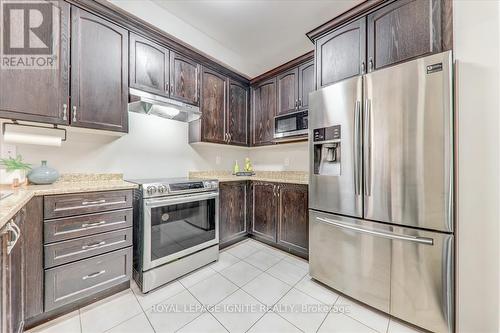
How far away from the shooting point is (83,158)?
194 cm

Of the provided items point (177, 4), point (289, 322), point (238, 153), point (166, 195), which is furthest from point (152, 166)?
point (289, 322)

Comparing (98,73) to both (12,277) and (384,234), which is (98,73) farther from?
(384,234)

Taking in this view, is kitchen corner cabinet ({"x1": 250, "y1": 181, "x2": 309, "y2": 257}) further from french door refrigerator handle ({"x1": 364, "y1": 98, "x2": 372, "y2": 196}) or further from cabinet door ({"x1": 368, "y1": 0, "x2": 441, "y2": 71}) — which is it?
cabinet door ({"x1": 368, "y1": 0, "x2": 441, "y2": 71})

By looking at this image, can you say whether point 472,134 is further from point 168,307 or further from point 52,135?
point 52,135

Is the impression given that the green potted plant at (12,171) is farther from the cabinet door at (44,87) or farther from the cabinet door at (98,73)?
the cabinet door at (98,73)

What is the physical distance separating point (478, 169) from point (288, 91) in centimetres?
208

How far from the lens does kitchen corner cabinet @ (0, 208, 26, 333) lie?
0.83 metres

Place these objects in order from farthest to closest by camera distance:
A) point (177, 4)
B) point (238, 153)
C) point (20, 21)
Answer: point (238, 153)
point (177, 4)
point (20, 21)

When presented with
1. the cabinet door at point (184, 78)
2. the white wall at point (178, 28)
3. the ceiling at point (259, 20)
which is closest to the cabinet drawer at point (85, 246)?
the cabinet door at point (184, 78)

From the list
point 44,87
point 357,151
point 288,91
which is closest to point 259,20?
point 288,91

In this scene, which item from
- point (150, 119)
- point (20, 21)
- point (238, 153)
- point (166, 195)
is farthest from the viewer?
point (238, 153)

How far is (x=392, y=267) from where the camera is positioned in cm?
146

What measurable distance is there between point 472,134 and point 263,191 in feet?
6.81

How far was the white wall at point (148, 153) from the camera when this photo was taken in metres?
1.86
